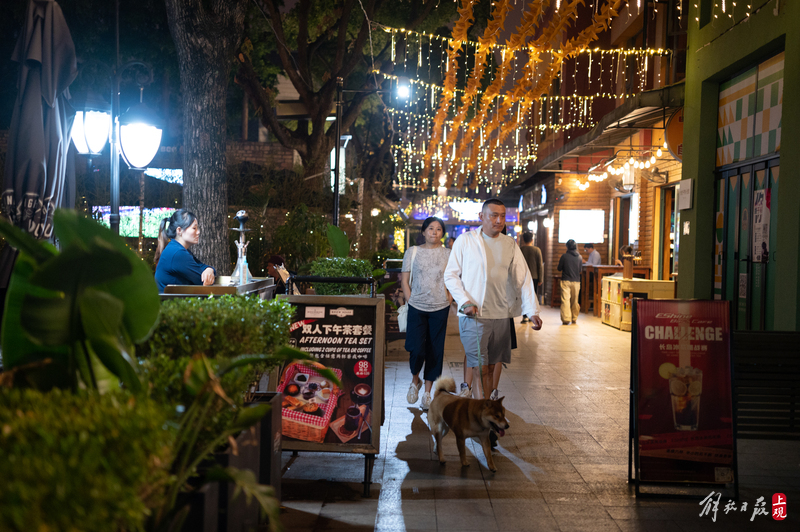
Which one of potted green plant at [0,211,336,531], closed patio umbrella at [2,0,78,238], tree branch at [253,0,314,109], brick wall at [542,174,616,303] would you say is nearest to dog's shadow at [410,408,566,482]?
potted green plant at [0,211,336,531]

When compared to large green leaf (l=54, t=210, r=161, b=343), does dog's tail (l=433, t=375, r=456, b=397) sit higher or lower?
lower

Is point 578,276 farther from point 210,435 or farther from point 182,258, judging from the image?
point 210,435

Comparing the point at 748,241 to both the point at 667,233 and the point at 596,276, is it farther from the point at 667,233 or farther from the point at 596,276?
the point at 596,276

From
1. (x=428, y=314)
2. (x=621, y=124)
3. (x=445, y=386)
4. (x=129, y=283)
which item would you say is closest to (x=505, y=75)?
(x=621, y=124)

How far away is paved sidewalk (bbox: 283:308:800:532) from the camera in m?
3.83

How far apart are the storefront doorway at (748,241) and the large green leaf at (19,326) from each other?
705 centimetres

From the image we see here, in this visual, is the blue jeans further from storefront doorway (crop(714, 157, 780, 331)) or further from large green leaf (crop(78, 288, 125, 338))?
large green leaf (crop(78, 288, 125, 338))

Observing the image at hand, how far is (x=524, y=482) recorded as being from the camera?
14.8 feet

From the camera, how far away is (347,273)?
6547 mm

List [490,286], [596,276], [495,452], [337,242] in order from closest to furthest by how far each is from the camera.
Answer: [495,452] → [490,286] → [337,242] → [596,276]

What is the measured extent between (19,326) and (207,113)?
24.0ft

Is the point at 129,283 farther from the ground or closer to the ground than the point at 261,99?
closer to the ground

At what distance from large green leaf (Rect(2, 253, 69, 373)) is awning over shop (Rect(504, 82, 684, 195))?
10879mm
